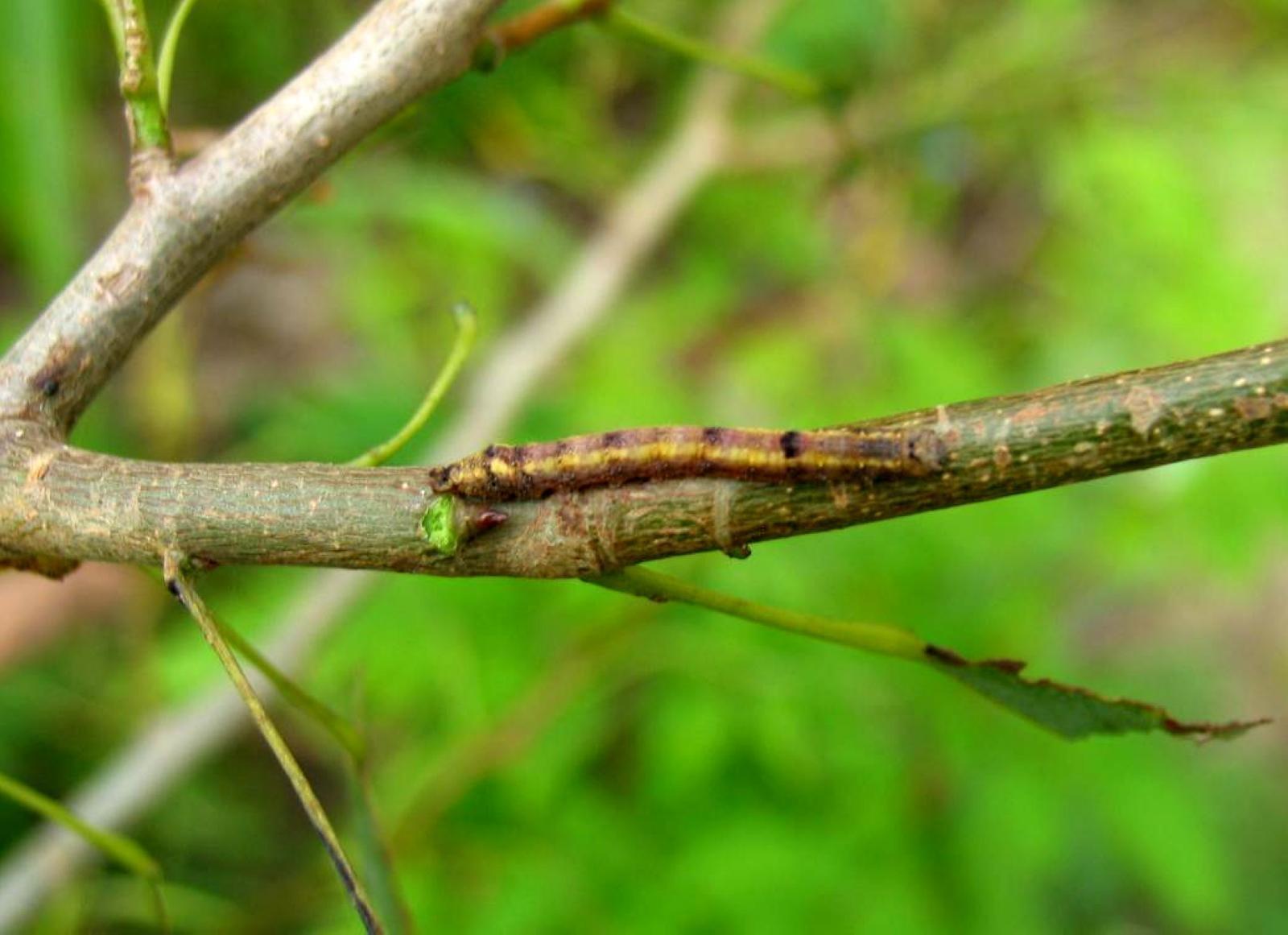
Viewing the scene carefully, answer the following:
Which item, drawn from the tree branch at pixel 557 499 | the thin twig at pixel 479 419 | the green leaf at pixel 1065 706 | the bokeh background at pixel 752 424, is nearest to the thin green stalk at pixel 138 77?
the tree branch at pixel 557 499

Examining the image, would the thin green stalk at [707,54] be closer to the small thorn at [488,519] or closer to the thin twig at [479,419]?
the small thorn at [488,519]

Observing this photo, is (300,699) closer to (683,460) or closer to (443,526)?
(443,526)

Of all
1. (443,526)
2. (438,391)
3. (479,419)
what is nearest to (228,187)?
(438,391)

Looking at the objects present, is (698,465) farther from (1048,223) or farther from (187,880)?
(1048,223)

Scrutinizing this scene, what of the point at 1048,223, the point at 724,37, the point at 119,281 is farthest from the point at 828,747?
the point at 1048,223

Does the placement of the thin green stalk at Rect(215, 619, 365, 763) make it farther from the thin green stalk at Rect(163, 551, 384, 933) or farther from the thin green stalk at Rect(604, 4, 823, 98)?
the thin green stalk at Rect(604, 4, 823, 98)

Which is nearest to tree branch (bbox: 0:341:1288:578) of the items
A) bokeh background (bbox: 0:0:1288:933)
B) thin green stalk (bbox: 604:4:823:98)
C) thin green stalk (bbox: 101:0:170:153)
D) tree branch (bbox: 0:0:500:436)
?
tree branch (bbox: 0:0:500:436)
